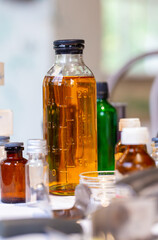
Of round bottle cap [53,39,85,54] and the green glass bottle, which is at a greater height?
round bottle cap [53,39,85,54]

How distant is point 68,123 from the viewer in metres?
0.97

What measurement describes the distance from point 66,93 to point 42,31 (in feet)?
10.8

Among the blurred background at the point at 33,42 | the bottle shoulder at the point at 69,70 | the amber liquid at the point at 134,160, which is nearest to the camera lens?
the amber liquid at the point at 134,160

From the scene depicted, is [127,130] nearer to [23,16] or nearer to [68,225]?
[68,225]

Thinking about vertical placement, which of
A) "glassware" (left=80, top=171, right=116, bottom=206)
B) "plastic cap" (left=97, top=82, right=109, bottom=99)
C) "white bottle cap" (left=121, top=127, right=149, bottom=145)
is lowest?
"glassware" (left=80, top=171, right=116, bottom=206)

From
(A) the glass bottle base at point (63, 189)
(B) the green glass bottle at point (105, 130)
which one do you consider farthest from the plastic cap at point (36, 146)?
(B) the green glass bottle at point (105, 130)

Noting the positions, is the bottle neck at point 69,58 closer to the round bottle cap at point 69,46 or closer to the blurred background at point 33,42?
the round bottle cap at point 69,46

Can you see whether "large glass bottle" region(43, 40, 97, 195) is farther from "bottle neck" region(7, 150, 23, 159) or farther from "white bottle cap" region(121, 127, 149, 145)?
"white bottle cap" region(121, 127, 149, 145)

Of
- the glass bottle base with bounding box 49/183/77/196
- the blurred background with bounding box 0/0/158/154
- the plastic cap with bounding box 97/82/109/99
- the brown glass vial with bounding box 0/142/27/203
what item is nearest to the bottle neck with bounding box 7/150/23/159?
the brown glass vial with bounding box 0/142/27/203

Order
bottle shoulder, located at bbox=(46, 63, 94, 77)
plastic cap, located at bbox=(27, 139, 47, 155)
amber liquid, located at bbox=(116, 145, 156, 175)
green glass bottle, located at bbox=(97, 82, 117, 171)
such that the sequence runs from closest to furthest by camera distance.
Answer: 1. amber liquid, located at bbox=(116, 145, 156, 175)
2. plastic cap, located at bbox=(27, 139, 47, 155)
3. bottle shoulder, located at bbox=(46, 63, 94, 77)
4. green glass bottle, located at bbox=(97, 82, 117, 171)

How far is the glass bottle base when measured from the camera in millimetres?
965

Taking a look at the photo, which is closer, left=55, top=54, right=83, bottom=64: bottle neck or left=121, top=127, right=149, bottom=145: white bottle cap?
left=121, top=127, right=149, bottom=145: white bottle cap

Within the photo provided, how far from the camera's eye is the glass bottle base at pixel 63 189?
965 millimetres

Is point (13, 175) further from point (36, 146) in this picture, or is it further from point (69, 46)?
point (69, 46)
